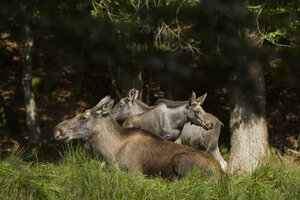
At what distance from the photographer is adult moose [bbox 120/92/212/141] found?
343 inches

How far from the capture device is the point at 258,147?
11680 mm

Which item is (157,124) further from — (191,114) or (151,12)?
(151,12)

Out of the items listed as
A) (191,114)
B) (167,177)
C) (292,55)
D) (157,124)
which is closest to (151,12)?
(292,55)

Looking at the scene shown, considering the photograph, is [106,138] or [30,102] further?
[30,102]

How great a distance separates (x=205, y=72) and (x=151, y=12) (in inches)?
13.1

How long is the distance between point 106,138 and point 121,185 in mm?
1943

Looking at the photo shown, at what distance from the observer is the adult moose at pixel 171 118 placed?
8.70m

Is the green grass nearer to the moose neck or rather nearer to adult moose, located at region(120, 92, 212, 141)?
the moose neck

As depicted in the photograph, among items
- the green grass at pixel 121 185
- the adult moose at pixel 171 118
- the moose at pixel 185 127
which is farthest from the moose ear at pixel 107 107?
the moose at pixel 185 127

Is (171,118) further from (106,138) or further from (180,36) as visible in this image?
(180,36)

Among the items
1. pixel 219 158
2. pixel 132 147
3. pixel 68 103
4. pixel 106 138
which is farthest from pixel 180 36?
pixel 68 103

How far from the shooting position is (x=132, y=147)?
682 centimetres

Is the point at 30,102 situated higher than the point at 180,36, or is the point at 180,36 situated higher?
the point at 180,36

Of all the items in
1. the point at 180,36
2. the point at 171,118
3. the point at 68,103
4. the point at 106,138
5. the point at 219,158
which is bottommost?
the point at 68,103
